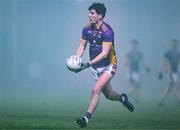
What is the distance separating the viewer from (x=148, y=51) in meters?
11.2

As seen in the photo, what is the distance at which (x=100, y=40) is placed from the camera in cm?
905

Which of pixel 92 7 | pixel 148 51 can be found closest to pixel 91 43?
pixel 92 7

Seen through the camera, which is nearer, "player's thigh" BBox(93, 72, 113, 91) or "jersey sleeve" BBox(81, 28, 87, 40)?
"player's thigh" BBox(93, 72, 113, 91)

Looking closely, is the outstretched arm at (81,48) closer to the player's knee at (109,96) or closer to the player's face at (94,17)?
the player's face at (94,17)

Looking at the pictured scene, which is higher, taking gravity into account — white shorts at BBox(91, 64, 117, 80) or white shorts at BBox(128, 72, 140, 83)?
white shorts at BBox(91, 64, 117, 80)

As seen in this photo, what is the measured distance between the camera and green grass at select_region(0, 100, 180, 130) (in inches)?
366

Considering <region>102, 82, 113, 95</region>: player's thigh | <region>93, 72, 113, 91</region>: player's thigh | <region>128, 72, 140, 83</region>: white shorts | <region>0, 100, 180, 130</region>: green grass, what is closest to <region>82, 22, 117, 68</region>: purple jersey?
<region>93, 72, 113, 91</region>: player's thigh

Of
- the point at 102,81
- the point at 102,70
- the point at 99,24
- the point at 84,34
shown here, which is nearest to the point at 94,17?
the point at 99,24

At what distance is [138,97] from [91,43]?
2.29 meters

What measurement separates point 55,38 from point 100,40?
143 cm

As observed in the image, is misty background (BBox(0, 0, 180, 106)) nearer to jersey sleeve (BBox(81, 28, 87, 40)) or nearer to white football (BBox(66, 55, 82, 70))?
jersey sleeve (BBox(81, 28, 87, 40))

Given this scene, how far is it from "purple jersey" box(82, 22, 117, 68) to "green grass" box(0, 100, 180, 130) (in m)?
0.90

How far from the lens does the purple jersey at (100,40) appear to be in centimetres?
905

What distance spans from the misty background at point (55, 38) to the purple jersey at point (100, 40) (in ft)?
2.18
